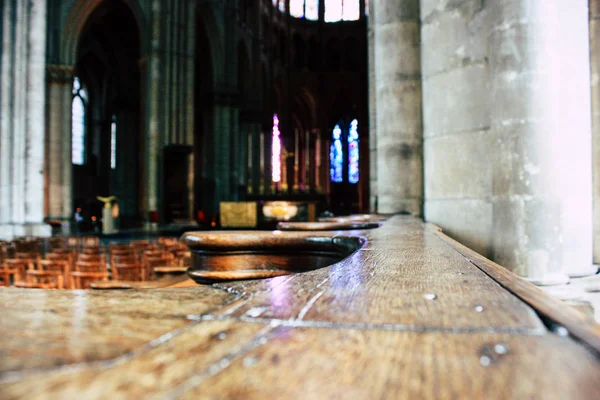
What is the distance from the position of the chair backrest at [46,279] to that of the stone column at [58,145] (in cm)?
1491

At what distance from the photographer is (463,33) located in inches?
181

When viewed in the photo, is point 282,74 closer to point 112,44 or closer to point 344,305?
point 112,44

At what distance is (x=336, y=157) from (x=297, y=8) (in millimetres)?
11509

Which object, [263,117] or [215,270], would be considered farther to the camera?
[263,117]

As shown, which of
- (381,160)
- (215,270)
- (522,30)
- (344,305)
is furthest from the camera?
(381,160)

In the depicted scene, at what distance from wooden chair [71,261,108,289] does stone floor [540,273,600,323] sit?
4.50 m

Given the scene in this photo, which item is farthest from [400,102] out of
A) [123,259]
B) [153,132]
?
[153,132]

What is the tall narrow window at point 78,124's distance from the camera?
94.9 feet

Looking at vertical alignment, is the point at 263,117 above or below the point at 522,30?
above

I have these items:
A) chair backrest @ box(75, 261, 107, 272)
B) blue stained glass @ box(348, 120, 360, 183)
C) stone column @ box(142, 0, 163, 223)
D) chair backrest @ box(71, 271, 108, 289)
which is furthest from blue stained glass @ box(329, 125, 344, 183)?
chair backrest @ box(71, 271, 108, 289)

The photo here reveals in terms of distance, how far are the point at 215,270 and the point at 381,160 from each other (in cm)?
407

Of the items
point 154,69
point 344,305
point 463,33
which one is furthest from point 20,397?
point 154,69

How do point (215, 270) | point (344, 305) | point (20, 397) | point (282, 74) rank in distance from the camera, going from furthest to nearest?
point (282, 74) < point (215, 270) < point (344, 305) < point (20, 397)

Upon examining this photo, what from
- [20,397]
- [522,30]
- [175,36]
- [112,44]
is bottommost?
[20,397]
